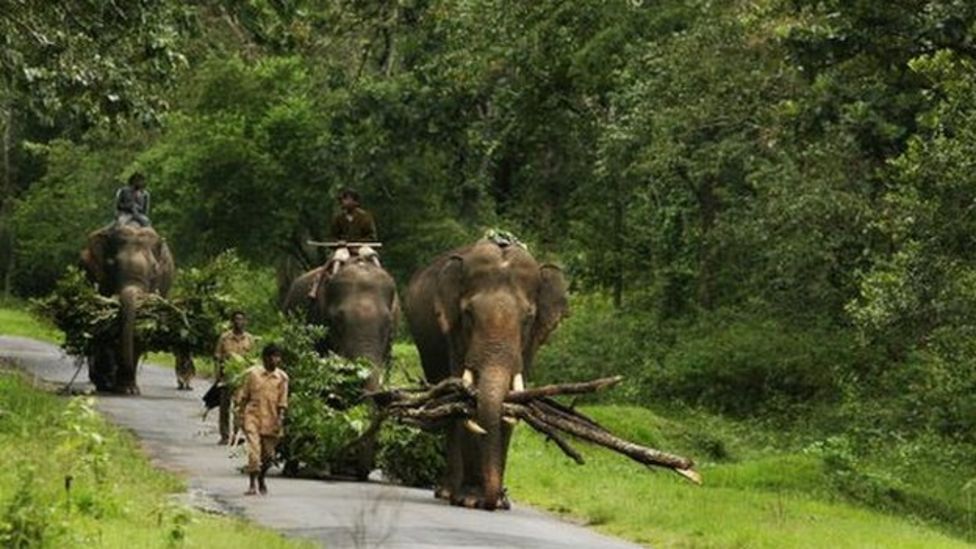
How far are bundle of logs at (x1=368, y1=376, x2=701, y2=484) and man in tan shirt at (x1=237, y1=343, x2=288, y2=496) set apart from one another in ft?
3.25

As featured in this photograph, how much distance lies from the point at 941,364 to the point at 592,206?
65.2 feet

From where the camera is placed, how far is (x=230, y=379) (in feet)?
68.3

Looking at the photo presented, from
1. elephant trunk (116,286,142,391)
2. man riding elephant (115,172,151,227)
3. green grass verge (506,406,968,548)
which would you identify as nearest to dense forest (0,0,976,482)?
man riding elephant (115,172,151,227)

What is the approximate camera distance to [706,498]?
22.1m

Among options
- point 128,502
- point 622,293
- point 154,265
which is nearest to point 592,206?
point 622,293

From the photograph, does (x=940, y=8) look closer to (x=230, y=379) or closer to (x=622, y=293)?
(x=230, y=379)

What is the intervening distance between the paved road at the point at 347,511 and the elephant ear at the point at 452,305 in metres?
1.53

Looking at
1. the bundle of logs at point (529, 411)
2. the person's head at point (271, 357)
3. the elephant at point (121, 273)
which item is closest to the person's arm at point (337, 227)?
the person's head at point (271, 357)

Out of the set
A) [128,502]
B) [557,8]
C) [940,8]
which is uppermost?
[557,8]

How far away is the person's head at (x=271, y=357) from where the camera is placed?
19438 mm

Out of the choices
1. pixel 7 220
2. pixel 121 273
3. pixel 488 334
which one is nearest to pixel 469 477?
pixel 488 334

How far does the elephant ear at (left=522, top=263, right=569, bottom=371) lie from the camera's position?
20016mm

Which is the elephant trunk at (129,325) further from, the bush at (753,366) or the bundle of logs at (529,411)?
the bundle of logs at (529,411)

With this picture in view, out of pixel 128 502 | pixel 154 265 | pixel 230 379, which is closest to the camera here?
pixel 128 502
